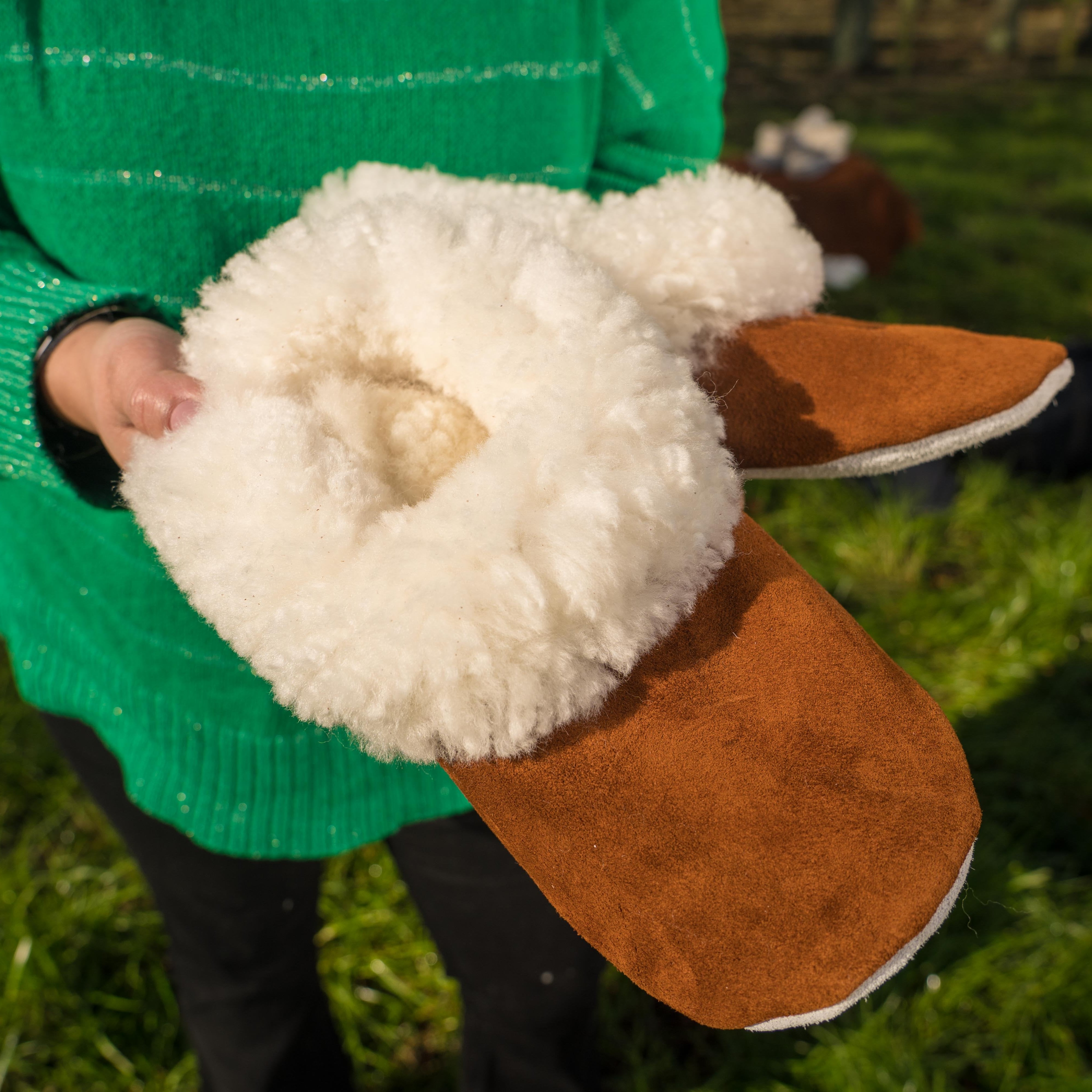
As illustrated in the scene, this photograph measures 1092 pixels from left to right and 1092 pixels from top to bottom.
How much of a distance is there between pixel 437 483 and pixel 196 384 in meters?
0.17

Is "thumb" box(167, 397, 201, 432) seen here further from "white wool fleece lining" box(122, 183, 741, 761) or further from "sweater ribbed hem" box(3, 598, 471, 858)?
"sweater ribbed hem" box(3, 598, 471, 858)

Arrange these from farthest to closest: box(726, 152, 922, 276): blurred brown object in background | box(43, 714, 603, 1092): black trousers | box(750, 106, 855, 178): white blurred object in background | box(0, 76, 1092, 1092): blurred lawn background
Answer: box(750, 106, 855, 178): white blurred object in background → box(726, 152, 922, 276): blurred brown object in background → box(0, 76, 1092, 1092): blurred lawn background → box(43, 714, 603, 1092): black trousers

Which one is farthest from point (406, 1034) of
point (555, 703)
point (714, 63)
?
point (714, 63)

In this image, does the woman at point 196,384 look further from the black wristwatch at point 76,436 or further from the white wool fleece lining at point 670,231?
the white wool fleece lining at point 670,231

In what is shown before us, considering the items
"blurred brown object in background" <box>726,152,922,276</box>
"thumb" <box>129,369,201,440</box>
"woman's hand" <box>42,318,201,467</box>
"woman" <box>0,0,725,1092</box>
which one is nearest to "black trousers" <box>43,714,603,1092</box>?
"woman" <box>0,0,725,1092</box>

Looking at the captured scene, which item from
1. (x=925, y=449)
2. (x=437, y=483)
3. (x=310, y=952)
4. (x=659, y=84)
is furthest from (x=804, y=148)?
(x=437, y=483)

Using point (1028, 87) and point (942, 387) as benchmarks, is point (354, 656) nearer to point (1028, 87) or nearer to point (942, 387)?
point (942, 387)

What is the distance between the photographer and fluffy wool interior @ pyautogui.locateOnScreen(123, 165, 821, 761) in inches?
19.1

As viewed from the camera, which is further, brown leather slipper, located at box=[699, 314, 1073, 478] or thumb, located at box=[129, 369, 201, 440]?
brown leather slipper, located at box=[699, 314, 1073, 478]

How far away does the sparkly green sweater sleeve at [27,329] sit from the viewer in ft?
2.25

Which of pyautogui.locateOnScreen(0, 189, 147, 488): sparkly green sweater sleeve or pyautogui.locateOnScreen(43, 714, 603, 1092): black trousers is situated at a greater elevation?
pyautogui.locateOnScreen(0, 189, 147, 488): sparkly green sweater sleeve

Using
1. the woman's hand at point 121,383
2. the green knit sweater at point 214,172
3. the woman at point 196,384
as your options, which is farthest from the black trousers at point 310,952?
the woman's hand at point 121,383

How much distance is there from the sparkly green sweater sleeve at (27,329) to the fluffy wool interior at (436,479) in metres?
0.17

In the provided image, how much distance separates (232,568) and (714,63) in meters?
0.81
